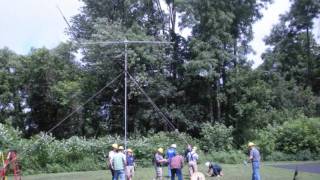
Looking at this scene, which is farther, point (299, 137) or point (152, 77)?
point (152, 77)

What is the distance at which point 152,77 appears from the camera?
172 feet

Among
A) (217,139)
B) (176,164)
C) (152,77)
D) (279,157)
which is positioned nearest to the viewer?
(176,164)

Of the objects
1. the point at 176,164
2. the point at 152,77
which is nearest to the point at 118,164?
the point at 176,164

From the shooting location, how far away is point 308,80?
68.8m

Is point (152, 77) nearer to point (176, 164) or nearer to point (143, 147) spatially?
point (143, 147)

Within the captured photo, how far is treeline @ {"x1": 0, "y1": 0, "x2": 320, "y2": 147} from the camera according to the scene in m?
52.0

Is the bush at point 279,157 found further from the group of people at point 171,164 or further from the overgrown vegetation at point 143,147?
the group of people at point 171,164

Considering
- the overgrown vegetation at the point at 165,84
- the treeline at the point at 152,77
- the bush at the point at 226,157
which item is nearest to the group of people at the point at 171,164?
the bush at the point at 226,157

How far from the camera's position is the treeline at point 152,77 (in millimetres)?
52000

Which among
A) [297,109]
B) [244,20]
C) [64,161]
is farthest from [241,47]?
[64,161]

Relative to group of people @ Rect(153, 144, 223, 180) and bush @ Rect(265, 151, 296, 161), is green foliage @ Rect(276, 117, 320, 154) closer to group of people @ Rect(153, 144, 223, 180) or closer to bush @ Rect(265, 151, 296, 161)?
bush @ Rect(265, 151, 296, 161)

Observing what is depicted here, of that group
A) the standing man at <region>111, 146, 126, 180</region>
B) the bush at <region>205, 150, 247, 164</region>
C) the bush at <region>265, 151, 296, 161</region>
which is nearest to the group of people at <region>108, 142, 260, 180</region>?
the standing man at <region>111, 146, 126, 180</region>

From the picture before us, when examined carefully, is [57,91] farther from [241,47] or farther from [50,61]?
[241,47]

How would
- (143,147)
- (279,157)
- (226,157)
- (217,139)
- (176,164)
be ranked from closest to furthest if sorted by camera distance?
(176,164), (143,147), (226,157), (279,157), (217,139)
